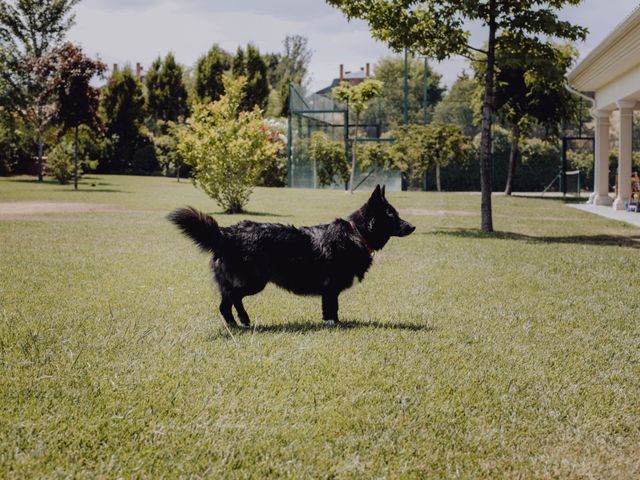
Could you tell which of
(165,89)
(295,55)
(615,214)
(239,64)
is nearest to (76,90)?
(165,89)

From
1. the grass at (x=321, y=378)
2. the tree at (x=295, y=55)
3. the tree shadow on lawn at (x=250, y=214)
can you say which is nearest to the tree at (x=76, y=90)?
→ the tree shadow on lawn at (x=250, y=214)

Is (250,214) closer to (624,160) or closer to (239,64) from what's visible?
(624,160)

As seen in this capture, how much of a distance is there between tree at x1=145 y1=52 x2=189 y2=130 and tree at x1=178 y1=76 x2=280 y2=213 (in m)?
29.3

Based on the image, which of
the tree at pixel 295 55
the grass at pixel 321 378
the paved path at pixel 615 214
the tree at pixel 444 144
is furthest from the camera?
the tree at pixel 295 55

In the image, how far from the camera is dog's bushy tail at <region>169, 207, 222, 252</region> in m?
4.82

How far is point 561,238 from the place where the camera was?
13.3 meters

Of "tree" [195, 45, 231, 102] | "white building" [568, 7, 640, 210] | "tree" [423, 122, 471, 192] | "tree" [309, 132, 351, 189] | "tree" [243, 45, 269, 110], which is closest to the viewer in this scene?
"white building" [568, 7, 640, 210]

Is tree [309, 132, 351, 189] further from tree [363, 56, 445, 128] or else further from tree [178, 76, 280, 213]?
tree [363, 56, 445, 128]

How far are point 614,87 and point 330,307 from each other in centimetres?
1746

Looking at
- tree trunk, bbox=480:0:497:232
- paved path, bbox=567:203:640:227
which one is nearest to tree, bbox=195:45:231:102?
paved path, bbox=567:203:640:227

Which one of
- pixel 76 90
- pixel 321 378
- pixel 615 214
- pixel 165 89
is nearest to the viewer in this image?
pixel 321 378

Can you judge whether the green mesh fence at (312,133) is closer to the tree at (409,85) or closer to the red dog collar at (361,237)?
the red dog collar at (361,237)

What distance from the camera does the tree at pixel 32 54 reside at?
3259 cm

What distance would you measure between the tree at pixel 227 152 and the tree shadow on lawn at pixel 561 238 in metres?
6.21
